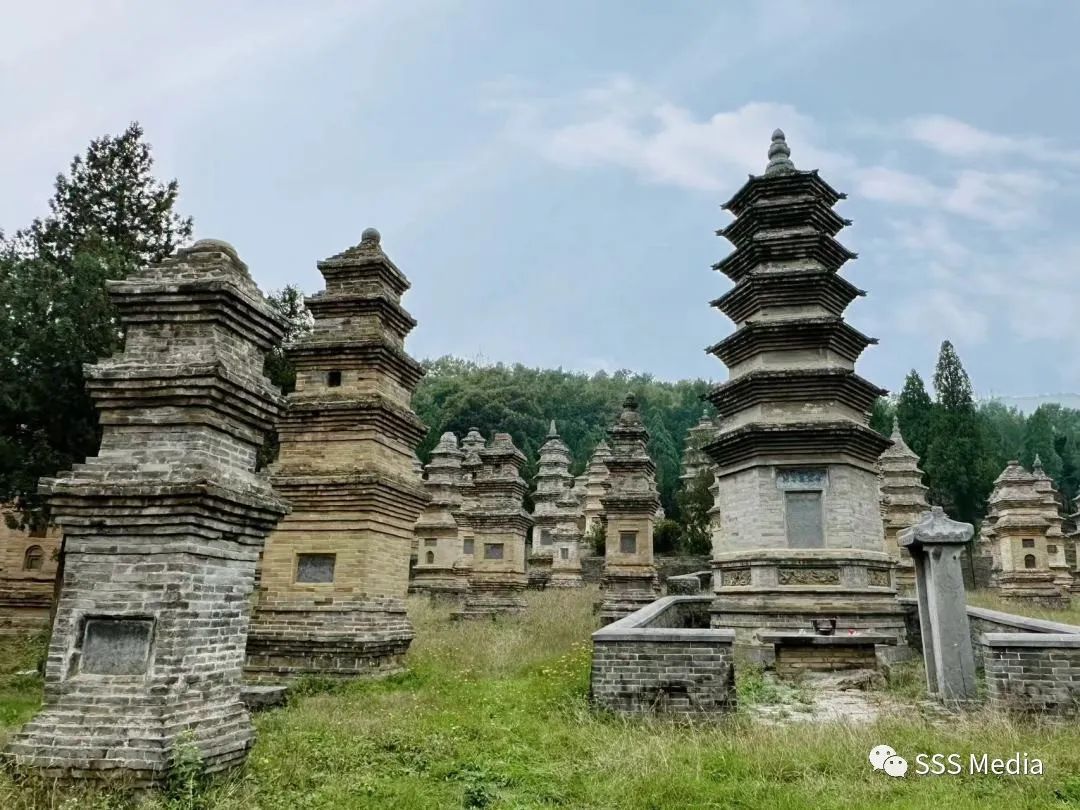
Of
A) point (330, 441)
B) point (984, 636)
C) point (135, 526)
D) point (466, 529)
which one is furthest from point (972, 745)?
point (466, 529)

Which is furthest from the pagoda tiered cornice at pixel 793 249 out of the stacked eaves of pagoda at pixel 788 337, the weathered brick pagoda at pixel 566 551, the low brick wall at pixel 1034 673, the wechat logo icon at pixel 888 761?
the weathered brick pagoda at pixel 566 551

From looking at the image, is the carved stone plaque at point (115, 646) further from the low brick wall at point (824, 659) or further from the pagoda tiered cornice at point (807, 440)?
the pagoda tiered cornice at point (807, 440)

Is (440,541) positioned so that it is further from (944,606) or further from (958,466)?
(958,466)

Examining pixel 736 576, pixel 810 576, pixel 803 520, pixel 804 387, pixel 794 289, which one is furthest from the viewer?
pixel 794 289

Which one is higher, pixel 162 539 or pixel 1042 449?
pixel 1042 449

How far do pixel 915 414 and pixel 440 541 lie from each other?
42193 millimetres

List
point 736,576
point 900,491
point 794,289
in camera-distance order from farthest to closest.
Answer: point 900,491 < point 794,289 < point 736,576

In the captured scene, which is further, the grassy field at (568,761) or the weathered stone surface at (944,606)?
the weathered stone surface at (944,606)

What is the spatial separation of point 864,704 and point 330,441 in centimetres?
930

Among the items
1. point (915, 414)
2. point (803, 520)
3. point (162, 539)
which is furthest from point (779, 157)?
point (915, 414)

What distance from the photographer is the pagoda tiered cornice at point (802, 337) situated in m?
15.7

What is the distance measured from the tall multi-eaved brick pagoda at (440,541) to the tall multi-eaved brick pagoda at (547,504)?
10.6m

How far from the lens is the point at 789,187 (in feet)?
56.4

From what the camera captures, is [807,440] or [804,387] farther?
[804,387]
